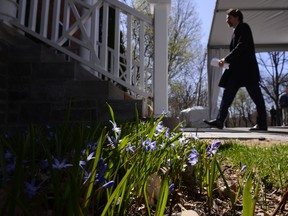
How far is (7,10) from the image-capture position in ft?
11.6

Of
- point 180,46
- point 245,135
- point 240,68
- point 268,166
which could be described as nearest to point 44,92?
point 268,166

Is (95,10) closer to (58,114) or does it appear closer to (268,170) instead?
(58,114)

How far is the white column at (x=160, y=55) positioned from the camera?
143 inches

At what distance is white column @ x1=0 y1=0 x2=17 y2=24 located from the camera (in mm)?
3492

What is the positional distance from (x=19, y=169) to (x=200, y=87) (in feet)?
96.5

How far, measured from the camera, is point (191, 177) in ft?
4.27

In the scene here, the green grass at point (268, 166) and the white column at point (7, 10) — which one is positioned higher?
the white column at point (7, 10)

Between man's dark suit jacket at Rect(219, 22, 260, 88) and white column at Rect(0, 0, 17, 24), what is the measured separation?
10.6 ft

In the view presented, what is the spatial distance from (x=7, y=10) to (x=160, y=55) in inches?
70.1

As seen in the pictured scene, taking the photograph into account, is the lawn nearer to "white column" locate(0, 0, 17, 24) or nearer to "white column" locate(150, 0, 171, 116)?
"white column" locate(150, 0, 171, 116)

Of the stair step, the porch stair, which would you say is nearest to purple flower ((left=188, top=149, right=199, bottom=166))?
the porch stair

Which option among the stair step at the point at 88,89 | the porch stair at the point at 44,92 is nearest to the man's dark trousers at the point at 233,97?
the porch stair at the point at 44,92

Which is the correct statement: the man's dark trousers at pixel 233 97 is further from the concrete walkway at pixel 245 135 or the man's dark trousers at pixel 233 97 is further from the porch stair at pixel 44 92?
the porch stair at pixel 44 92

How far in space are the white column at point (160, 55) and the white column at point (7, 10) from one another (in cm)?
160
